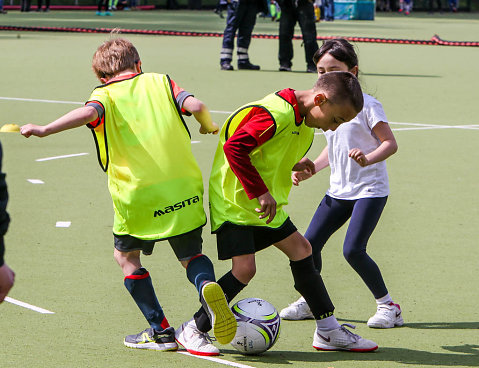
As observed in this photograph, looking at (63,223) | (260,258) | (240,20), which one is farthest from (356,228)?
(240,20)

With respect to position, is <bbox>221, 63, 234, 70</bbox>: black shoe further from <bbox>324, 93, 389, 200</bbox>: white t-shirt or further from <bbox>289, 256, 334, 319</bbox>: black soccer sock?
<bbox>289, 256, 334, 319</bbox>: black soccer sock

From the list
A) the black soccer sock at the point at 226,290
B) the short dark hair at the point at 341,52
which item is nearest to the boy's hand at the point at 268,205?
the black soccer sock at the point at 226,290

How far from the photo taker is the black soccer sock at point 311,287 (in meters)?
4.99

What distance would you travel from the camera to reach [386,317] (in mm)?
5383

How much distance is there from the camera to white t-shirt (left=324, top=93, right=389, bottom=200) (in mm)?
5426

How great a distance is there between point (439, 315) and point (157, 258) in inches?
77.6

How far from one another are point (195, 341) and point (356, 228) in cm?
112

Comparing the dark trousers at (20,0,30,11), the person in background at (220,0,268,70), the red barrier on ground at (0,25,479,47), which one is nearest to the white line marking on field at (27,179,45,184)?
the person in background at (220,0,268,70)

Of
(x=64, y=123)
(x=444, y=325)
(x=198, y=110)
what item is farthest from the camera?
(x=444, y=325)

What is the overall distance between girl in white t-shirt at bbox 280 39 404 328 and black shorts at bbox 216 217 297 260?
1.88 feet

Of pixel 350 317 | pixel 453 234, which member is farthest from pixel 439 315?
pixel 453 234

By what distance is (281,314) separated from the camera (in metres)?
5.54

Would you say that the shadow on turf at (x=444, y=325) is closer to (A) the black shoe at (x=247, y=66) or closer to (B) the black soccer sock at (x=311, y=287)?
(B) the black soccer sock at (x=311, y=287)

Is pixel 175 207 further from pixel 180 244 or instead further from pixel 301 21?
pixel 301 21
